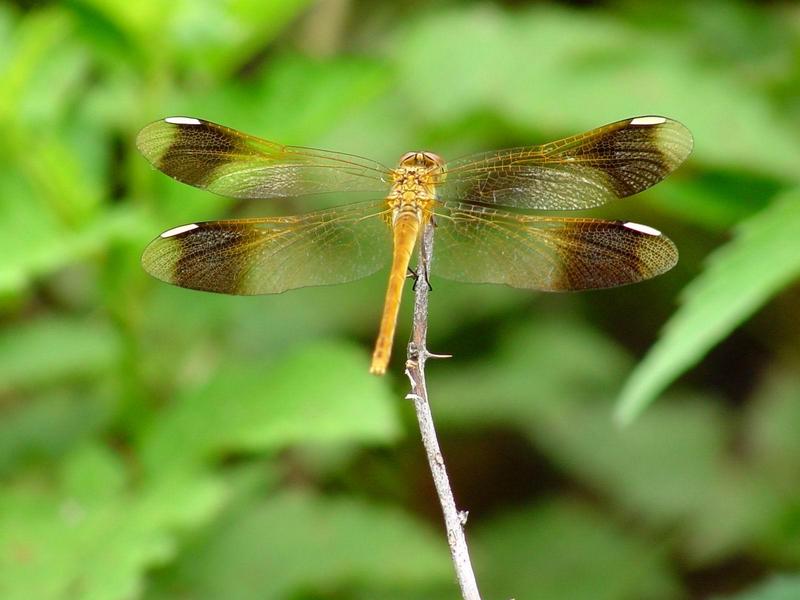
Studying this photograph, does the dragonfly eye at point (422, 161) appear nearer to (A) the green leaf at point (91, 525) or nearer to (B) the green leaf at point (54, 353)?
(A) the green leaf at point (91, 525)

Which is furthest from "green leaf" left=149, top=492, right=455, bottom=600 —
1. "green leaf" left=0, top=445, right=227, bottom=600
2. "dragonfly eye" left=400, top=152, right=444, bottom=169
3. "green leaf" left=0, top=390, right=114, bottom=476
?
"dragonfly eye" left=400, top=152, right=444, bottom=169

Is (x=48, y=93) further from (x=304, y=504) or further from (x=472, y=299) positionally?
(x=472, y=299)

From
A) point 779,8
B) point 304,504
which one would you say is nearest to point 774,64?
point 779,8

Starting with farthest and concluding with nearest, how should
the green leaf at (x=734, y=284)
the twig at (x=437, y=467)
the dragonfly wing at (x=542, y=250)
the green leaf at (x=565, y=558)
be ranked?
1. the green leaf at (x=565, y=558)
2. the dragonfly wing at (x=542, y=250)
3. the green leaf at (x=734, y=284)
4. the twig at (x=437, y=467)

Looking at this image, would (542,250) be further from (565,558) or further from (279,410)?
(565,558)

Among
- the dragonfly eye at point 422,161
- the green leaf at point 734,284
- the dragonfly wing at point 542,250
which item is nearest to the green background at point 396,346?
the green leaf at point 734,284

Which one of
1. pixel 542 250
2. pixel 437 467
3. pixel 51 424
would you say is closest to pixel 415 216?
pixel 542 250
